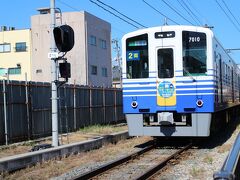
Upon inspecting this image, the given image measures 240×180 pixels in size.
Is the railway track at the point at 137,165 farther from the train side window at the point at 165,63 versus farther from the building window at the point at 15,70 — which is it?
the building window at the point at 15,70

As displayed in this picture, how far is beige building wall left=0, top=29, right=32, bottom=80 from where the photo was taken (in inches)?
2212

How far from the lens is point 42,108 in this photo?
1656 cm

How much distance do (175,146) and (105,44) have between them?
4207 centimetres

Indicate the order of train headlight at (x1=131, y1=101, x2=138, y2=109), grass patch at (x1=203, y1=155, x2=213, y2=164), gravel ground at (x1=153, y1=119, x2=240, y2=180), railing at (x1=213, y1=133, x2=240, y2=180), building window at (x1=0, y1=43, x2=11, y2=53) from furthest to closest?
building window at (x1=0, y1=43, x2=11, y2=53)
train headlight at (x1=131, y1=101, x2=138, y2=109)
grass patch at (x1=203, y1=155, x2=213, y2=164)
gravel ground at (x1=153, y1=119, x2=240, y2=180)
railing at (x1=213, y1=133, x2=240, y2=180)

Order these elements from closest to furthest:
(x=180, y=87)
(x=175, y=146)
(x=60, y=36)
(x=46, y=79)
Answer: (x=60, y=36), (x=180, y=87), (x=175, y=146), (x=46, y=79)

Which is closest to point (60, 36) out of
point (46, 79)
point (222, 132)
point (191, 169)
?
point (191, 169)

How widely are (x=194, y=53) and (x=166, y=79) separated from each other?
3.66 feet

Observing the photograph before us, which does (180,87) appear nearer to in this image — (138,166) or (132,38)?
(132,38)

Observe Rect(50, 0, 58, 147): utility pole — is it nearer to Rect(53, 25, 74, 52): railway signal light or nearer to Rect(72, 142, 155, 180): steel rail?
Rect(53, 25, 74, 52): railway signal light

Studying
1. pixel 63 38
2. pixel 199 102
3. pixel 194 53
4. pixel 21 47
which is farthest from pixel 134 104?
pixel 21 47

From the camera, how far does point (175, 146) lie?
14.8 metres

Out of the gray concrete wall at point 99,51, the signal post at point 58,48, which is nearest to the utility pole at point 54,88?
the signal post at point 58,48

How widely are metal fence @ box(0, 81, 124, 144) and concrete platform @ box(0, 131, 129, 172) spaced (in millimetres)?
1679

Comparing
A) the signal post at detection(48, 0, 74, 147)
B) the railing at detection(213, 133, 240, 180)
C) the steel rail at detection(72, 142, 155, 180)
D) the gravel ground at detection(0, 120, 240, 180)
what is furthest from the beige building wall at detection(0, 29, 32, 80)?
the railing at detection(213, 133, 240, 180)
